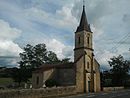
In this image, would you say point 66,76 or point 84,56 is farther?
point 66,76

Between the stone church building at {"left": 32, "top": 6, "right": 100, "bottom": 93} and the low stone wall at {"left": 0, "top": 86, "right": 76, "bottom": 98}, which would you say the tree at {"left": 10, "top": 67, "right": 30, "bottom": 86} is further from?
the low stone wall at {"left": 0, "top": 86, "right": 76, "bottom": 98}

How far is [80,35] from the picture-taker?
59656 mm

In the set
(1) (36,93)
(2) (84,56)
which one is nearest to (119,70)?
(2) (84,56)

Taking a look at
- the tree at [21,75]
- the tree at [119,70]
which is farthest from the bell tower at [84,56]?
the tree at [21,75]

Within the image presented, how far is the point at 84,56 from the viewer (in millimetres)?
57594

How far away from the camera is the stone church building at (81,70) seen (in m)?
56.4

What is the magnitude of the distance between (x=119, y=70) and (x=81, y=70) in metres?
26.6

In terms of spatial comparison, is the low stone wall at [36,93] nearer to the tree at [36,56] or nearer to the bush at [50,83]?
the bush at [50,83]

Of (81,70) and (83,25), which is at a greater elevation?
(83,25)

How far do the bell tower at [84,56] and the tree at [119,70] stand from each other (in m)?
22.3

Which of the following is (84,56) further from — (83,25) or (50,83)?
(50,83)

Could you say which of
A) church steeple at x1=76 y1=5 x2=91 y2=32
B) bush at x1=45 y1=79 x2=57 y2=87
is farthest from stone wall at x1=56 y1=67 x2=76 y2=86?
church steeple at x1=76 y1=5 x2=91 y2=32

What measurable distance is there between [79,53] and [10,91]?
28.7 metres

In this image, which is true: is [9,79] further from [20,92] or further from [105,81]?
[20,92]
